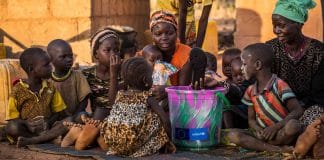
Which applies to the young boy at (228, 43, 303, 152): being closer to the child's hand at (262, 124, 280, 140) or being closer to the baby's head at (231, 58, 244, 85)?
the child's hand at (262, 124, 280, 140)

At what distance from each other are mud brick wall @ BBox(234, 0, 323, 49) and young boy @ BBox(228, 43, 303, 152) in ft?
12.8

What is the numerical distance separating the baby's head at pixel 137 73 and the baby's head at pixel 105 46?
2.79 feet

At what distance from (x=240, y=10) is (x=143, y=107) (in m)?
4.95

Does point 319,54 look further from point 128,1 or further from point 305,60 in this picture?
point 128,1

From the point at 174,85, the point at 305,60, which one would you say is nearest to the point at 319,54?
→ the point at 305,60

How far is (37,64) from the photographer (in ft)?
20.0

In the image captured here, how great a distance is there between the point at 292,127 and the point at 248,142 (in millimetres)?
406

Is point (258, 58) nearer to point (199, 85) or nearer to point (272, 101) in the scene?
point (272, 101)

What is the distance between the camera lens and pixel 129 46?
7.77 meters

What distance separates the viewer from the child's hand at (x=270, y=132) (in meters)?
5.29

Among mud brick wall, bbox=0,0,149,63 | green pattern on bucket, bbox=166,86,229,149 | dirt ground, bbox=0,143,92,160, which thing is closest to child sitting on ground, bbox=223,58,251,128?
green pattern on bucket, bbox=166,86,229,149

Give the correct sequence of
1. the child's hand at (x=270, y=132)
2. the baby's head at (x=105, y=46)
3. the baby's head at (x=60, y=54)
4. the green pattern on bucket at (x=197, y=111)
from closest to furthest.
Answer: the child's hand at (x=270, y=132) → the green pattern on bucket at (x=197, y=111) → the baby's head at (x=105, y=46) → the baby's head at (x=60, y=54)

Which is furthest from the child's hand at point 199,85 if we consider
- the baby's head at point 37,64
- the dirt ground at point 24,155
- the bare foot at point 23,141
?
the bare foot at point 23,141

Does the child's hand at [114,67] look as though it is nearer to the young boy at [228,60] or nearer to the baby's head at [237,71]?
the baby's head at [237,71]
